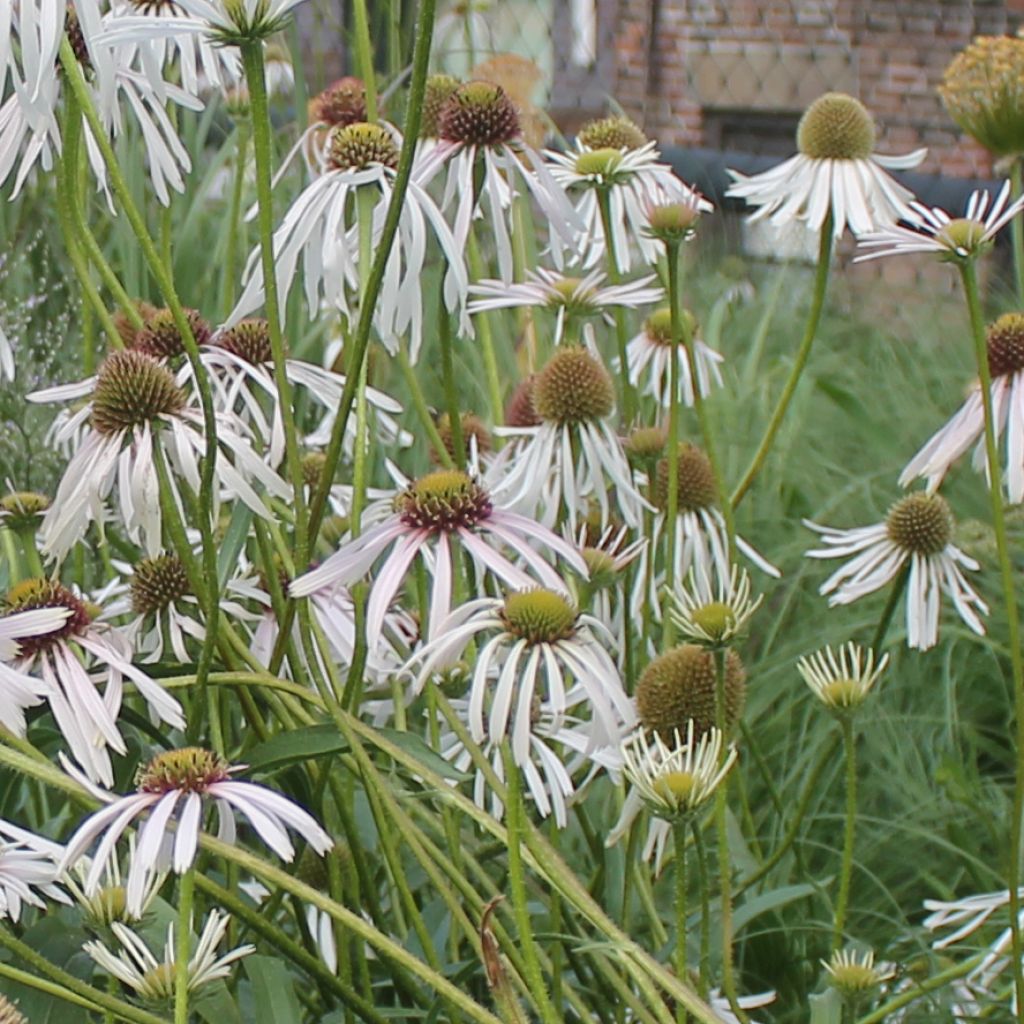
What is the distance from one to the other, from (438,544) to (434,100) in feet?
1.43

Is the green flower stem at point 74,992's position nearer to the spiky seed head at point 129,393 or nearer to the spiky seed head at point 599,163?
the spiky seed head at point 129,393

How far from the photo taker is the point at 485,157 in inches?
38.5

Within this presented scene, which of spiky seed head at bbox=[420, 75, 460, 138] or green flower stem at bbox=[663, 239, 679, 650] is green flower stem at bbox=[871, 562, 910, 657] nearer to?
green flower stem at bbox=[663, 239, 679, 650]

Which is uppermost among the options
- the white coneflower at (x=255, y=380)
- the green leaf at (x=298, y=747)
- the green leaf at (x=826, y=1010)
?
the white coneflower at (x=255, y=380)

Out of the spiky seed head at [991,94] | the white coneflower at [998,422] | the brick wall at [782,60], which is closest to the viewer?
the white coneflower at [998,422]

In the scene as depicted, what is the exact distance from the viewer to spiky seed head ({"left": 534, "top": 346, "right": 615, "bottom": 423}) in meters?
1.03

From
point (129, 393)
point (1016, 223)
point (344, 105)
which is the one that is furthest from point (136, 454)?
point (1016, 223)

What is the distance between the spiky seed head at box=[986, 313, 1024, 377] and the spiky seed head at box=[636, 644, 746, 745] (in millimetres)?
237

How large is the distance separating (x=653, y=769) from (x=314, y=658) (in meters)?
0.19

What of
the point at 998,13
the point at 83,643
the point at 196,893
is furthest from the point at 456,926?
the point at 998,13

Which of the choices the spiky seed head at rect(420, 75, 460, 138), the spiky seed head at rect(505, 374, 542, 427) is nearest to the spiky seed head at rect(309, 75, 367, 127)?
the spiky seed head at rect(420, 75, 460, 138)

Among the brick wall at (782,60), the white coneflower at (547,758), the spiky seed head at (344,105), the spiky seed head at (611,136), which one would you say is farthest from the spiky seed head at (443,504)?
the brick wall at (782,60)

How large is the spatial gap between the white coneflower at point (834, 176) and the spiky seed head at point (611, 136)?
0.08m

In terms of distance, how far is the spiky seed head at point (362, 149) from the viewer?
0.96 metres
